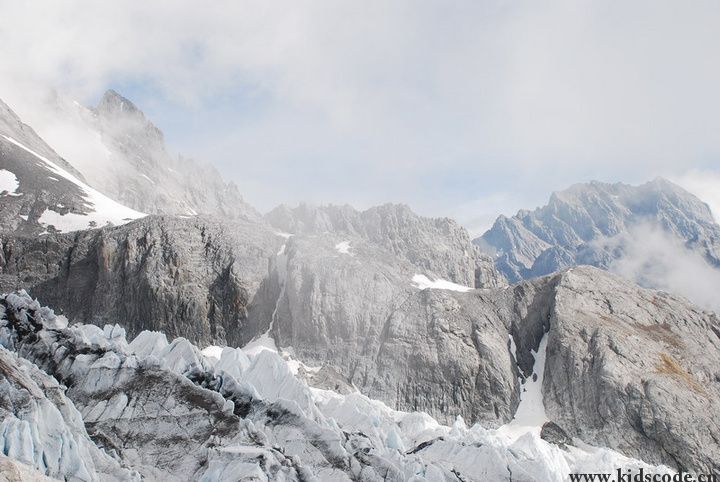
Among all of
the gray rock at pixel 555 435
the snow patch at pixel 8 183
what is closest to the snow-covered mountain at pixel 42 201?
the snow patch at pixel 8 183

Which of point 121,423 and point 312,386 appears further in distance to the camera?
point 312,386

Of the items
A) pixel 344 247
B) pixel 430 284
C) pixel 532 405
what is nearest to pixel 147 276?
pixel 344 247

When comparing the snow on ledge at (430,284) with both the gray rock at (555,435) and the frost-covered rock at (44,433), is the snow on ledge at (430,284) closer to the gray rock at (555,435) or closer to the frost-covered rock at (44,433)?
the gray rock at (555,435)

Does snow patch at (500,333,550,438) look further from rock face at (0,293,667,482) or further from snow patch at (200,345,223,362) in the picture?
snow patch at (200,345,223,362)

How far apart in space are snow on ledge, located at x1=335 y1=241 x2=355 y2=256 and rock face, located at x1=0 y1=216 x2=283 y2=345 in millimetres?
15726

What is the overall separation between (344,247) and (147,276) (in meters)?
39.8

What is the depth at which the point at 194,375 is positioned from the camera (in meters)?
46.3

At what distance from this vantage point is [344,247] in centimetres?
11988

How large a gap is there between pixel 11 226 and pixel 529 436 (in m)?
111

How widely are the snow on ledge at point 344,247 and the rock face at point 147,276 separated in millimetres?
15726

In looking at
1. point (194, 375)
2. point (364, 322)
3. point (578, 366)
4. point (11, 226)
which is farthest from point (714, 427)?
point (11, 226)

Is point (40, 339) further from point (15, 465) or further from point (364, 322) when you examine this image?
point (364, 322)

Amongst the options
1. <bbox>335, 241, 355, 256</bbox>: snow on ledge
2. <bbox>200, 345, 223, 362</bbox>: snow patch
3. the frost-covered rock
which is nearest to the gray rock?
<bbox>335, 241, 355, 256</bbox>: snow on ledge

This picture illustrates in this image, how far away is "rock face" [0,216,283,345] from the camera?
99.4 metres
